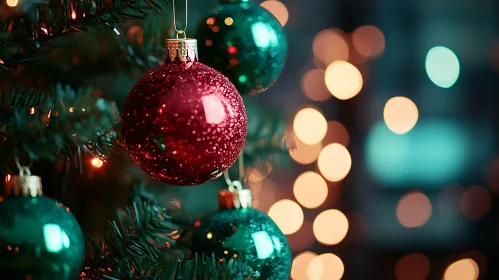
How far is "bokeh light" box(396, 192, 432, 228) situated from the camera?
170 centimetres

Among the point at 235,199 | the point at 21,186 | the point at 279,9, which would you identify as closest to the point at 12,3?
the point at 21,186

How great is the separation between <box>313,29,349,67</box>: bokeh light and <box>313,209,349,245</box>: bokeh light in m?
0.42

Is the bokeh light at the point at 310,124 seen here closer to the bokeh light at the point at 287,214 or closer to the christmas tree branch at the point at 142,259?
the bokeh light at the point at 287,214

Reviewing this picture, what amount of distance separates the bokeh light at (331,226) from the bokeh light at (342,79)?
0.33m

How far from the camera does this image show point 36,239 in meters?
0.44

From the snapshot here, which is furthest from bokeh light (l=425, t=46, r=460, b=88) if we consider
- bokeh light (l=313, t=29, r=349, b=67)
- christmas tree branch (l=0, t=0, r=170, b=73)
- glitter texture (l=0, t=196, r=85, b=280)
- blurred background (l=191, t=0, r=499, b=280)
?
glitter texture (l=0, t=196, r=85, b=280)

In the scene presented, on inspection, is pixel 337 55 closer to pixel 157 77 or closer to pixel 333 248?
pixel 333 248

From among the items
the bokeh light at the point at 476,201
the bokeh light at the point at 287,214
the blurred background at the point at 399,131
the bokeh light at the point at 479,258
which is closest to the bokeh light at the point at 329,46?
the blurred background at the point at 399,131

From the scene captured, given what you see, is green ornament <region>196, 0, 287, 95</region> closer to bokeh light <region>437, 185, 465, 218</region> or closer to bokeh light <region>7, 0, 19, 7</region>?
bokeh light <region>7, 0, 19, 7</region>

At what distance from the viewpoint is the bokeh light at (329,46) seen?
172 centimetres

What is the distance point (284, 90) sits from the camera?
67.8 inches

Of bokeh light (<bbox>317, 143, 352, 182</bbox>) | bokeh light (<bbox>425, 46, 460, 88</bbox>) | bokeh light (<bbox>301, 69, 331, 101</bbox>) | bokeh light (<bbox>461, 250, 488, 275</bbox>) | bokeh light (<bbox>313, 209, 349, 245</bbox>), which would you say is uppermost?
bokeh light (<bbox>425, 46, 460, 88</bbox>)

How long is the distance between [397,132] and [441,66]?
0.22m

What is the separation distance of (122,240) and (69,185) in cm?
33
